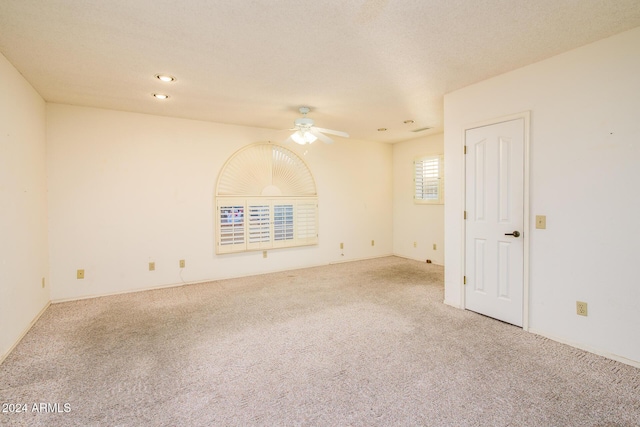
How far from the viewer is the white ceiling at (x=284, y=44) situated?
1.90 metres

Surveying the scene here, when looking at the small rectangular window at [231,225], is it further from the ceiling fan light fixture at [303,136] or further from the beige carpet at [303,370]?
the ceiling fan light fixture at [303,136]

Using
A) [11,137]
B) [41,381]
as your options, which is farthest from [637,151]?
[11,137]

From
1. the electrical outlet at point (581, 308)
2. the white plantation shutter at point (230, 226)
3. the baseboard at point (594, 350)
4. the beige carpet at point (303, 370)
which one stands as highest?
the white plantation shutter at point (230, 226)

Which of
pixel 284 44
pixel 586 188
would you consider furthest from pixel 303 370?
pixel 586 188

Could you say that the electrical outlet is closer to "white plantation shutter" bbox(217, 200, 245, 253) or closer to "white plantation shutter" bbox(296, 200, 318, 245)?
"white plantation shutter" bbox(296, 200, 318, 245)

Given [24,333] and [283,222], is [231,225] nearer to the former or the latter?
[283,222]

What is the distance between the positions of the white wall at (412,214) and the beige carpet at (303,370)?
7.93ft

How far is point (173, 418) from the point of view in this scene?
1.69 m

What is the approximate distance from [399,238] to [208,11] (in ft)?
17.9

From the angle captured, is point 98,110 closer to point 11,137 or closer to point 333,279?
point 11,137

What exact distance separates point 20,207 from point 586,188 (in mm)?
4946

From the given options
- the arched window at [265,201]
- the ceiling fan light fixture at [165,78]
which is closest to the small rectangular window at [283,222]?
the arched window at [265,201]

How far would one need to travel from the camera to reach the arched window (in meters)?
4.68

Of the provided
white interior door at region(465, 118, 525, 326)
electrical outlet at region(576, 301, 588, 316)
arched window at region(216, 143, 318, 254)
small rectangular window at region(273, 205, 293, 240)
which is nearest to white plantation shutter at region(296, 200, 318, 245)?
arched window at region(216, 143, 318, 254)
